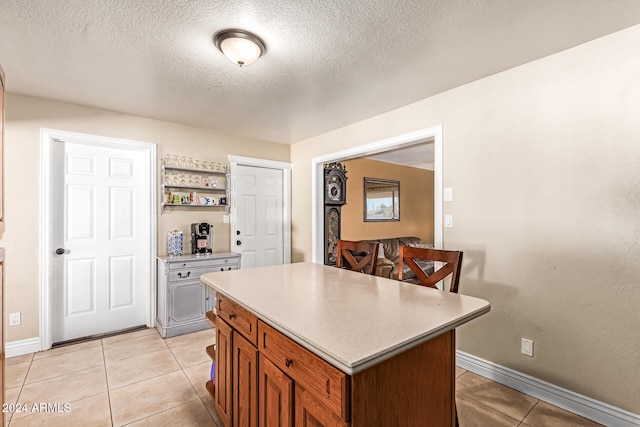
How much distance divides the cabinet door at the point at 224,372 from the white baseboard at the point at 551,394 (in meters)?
1.91

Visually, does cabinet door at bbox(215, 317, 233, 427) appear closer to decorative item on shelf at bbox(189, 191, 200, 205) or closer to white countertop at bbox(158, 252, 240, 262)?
white countertop at bbox(158, 252, 240, 262)

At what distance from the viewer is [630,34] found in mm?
1802

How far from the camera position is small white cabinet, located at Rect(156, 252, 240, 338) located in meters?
3.20

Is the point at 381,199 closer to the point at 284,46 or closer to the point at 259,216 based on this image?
the point at 259,216

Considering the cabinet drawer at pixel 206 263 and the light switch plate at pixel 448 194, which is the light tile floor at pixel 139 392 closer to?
the cabinet drawer at pixel 206 263

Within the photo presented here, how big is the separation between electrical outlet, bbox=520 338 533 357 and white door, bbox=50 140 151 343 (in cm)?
362

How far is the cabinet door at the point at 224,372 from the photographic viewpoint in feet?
5.32

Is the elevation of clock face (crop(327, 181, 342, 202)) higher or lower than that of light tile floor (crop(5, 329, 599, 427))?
higher

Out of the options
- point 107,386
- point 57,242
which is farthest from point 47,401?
point 57,242

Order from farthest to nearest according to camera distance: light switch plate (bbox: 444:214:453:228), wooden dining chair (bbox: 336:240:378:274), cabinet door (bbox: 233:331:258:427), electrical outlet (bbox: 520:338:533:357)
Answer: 1. light switch plate (bbox: 444:214:453:228)
2. wooden dining chair (bbox: 336:240:378:274)
3. electrical outlet (bbox: 520:338:533:357)
4. cabinet door (bbox: 233:331:258:427)

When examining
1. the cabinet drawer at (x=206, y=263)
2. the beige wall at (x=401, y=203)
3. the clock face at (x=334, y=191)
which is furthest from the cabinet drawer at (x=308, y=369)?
the beige wall at (x=401, y=203)

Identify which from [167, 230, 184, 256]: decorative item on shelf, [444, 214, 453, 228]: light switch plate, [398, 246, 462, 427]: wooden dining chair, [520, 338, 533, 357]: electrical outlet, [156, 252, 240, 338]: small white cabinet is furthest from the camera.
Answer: [167, 230, 184, 256]: decorative item on shelf

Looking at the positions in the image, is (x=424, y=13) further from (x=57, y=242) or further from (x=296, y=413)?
(x=57, y=242)

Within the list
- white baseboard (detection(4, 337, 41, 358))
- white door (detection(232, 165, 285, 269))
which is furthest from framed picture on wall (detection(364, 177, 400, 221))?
white baseboard (detection(4, 337, 41, 358))
